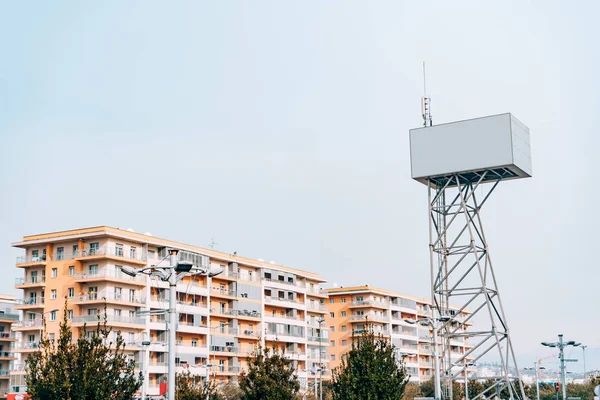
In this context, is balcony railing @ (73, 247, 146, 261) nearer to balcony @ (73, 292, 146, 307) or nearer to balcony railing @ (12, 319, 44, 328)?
balcony @ (73, 292, 146, 307)

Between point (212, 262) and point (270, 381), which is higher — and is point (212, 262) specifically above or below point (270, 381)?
above

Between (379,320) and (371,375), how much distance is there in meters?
88.4

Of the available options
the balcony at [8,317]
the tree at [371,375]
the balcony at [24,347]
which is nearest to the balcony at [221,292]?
the balcony at [24,347]

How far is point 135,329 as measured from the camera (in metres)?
81.3

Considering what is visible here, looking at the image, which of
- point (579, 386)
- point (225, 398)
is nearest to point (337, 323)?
point (579, 386)

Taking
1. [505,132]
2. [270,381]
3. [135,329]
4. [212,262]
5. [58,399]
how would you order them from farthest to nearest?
[212,262]
[135,329]
[505,132]
[270,381]
[58,399]

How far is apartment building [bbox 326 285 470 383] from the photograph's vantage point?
129375 millimetres

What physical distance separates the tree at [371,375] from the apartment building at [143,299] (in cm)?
3089

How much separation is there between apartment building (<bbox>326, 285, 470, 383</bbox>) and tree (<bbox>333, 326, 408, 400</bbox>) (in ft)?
252

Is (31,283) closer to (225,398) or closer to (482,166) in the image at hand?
(225,398)

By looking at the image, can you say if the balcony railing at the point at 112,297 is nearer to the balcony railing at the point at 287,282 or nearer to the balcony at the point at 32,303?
the balcony at the point at 32,303

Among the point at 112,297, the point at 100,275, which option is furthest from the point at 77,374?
the point at 100,275

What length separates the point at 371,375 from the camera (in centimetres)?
4422

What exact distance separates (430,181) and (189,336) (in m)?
41.7
